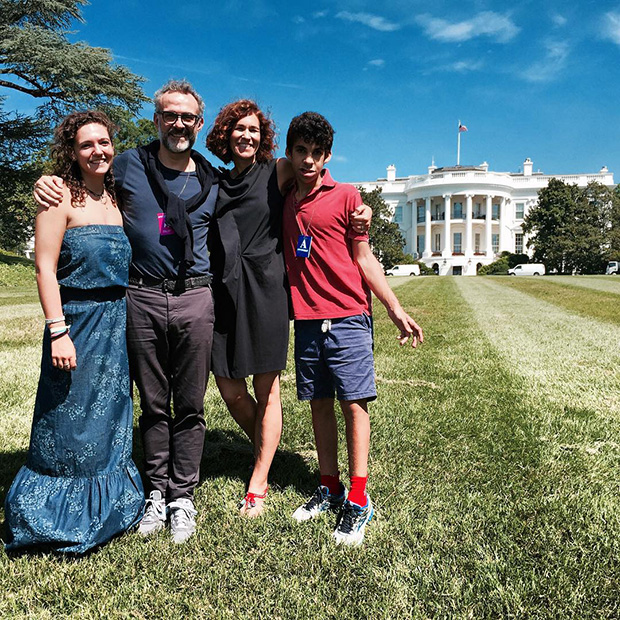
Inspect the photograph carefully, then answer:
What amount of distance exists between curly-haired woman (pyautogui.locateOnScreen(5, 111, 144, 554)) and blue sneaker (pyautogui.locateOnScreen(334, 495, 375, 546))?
1.05 metres

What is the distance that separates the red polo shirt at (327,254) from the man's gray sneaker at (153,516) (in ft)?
3.97

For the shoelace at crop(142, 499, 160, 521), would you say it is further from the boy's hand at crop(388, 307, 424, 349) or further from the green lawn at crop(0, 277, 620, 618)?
the boy's hand at crop(388, 307, 424, 349)

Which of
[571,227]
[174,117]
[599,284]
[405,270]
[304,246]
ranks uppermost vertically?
[571,227]

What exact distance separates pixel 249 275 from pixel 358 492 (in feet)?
4.06

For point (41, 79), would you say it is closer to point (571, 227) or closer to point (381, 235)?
point (381, 235)

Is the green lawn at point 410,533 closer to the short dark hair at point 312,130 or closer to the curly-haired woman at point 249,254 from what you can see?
the curly-haired woman at point 249,254

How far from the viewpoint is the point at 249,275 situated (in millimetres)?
2844

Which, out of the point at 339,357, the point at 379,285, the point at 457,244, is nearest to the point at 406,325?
the point at 379,285

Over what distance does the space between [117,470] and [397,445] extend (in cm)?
198

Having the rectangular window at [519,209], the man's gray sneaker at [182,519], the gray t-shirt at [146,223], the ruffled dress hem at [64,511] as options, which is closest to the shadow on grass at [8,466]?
the ruffled dress hem at [64,511]

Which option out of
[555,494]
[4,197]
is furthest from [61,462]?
[4,197]

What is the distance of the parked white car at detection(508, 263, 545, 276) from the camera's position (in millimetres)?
47922

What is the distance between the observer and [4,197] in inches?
974

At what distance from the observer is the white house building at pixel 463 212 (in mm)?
65750
